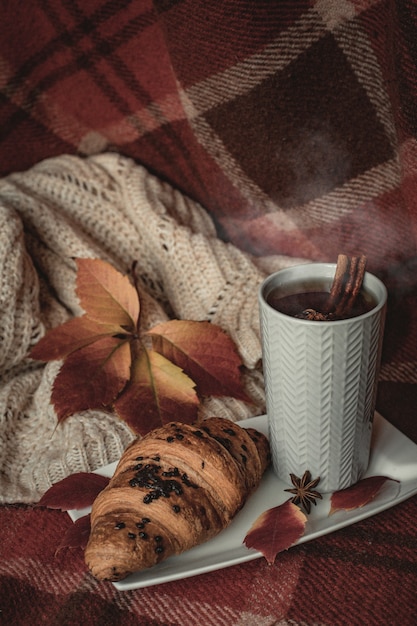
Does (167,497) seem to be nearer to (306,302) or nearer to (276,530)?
(276,530)

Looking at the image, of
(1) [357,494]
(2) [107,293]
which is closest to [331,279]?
(1) [357,494]

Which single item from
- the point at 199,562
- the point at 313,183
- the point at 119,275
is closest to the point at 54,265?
the point at 119,275

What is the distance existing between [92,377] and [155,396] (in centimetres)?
8

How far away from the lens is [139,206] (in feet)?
2.99

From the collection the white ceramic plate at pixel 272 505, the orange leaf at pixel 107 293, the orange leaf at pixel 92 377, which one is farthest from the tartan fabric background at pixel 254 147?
the orange leaf at pixel 107 293

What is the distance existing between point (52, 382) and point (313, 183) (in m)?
0.43

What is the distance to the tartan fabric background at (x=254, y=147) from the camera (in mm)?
540

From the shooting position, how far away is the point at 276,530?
56 cm

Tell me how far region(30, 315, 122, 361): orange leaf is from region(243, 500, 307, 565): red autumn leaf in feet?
1.04

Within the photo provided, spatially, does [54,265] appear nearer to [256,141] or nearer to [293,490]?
[256,141]

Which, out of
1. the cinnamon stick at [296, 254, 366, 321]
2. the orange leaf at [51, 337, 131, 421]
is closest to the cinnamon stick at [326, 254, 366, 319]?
the cinnamon stick at [296, 254, 366, 321]

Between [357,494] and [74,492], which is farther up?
[74,492]

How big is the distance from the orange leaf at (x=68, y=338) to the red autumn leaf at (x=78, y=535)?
24cm

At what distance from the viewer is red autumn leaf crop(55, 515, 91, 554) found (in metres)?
0.57
